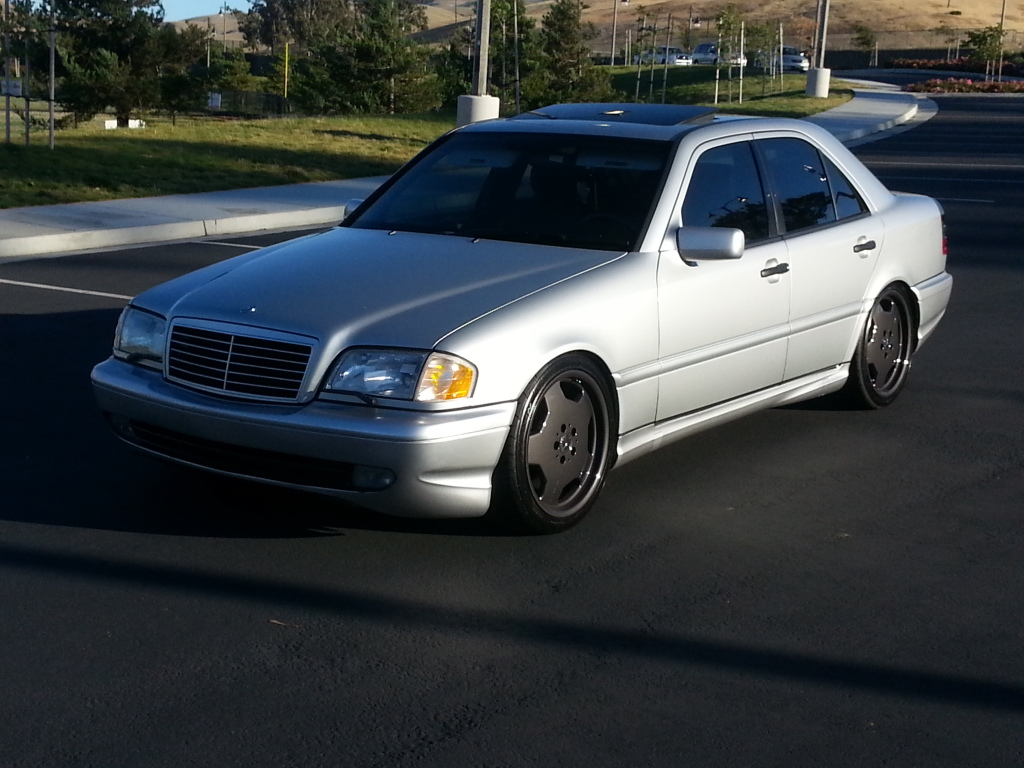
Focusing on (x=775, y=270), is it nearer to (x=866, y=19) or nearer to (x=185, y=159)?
(x=185, y=159)

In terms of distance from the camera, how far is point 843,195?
7082 mm

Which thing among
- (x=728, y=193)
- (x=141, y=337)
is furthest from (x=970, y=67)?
(x=141, y=337)

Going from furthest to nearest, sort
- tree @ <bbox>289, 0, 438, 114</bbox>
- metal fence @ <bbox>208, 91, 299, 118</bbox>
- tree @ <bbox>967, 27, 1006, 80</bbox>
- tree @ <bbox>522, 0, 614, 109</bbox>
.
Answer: tree @ <bbox>967, 27, 1006, 80</bbox> → metal fence @ <bbox>208, 91, 299, 118</bbox> → tree @ <bbox>522, 0, 614, 109</bbox> → tree @ <bbox>289, 0, 438, 114</bbox>

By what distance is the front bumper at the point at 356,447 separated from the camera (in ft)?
15.8

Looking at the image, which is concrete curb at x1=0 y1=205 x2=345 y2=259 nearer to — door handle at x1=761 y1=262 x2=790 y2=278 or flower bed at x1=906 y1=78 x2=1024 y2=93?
door handle at x1=761 y1=262 x2=790 y2=278

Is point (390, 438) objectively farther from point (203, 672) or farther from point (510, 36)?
point (510, 36)

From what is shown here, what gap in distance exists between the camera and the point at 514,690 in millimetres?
4008

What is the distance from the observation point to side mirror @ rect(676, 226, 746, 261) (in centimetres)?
565

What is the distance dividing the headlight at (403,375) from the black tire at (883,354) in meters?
2.90

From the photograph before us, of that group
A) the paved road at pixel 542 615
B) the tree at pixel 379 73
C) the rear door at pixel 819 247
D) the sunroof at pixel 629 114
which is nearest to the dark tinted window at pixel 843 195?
the rear door at pixel 819 247

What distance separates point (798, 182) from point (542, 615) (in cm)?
306

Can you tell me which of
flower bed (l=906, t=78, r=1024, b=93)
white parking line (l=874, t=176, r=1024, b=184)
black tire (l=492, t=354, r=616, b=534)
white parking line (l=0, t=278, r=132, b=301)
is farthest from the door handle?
flower bed (l=906, t=78, r=1024, b=93)

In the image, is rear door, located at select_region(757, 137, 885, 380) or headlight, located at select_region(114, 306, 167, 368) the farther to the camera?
rear door, located at select_region(757, 137, 885, 380)

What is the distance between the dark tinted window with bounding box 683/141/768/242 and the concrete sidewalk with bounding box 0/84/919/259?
326 inches
